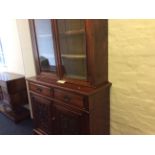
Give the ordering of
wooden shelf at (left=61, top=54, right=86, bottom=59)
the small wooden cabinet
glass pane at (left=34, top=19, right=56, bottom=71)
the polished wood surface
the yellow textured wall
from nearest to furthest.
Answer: the yellow textured wall
the small wooden cabinet
wooden shelf at (left=61, top=54, right=86, bottom=59)
glass pane at (left=34, top=19, right=56, bottom=71)
the polished wood surface

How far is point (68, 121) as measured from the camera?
163 centimetres

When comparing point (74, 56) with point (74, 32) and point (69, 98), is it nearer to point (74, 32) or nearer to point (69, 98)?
point (74, 32)

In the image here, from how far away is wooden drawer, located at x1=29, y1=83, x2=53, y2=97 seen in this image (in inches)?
68.8

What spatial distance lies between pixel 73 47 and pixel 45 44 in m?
0.45

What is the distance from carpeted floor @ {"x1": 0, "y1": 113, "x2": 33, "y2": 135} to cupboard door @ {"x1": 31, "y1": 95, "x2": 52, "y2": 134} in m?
0.42

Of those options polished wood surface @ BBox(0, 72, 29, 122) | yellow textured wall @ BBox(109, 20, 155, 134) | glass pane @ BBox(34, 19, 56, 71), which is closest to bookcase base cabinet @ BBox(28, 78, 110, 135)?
yellow textured wall @ BBox(109, 20, 155, 134)

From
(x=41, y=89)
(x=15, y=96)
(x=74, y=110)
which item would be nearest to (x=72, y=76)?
(x=74, y=110)

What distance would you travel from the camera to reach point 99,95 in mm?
1446

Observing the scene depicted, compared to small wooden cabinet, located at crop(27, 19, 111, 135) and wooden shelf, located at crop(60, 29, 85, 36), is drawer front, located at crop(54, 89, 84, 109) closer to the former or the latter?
small wooden cabinet, located at crop(27, 19, 111, 135)

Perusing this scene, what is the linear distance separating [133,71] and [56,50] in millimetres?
807

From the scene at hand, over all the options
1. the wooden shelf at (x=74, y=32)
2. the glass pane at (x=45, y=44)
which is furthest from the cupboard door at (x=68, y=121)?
the wooden shelf at (x=74, y=32)

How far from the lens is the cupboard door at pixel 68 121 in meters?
1.47
